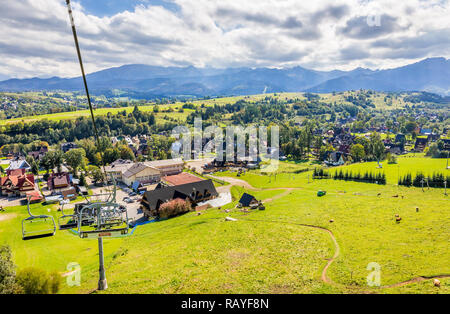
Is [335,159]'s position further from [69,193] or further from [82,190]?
[69,193]

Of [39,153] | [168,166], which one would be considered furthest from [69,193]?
[39,153]

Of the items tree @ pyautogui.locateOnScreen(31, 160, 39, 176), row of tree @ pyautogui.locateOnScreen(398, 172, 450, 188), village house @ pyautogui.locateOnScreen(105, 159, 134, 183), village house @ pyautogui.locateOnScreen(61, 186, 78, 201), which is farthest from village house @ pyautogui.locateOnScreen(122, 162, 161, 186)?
row of tree @ pyautogui.locateOnScreen(398, 172, 450, 188)

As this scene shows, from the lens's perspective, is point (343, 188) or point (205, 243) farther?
point (343, 188)

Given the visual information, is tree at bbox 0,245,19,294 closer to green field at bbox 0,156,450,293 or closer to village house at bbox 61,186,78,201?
green field at bbox 0,156,450,293

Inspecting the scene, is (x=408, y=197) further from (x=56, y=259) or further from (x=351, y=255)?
(x=56, y=259)

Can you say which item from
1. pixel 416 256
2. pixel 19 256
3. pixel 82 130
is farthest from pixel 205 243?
pixel 82 130

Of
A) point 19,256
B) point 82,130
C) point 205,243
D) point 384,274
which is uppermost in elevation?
point 82,130
